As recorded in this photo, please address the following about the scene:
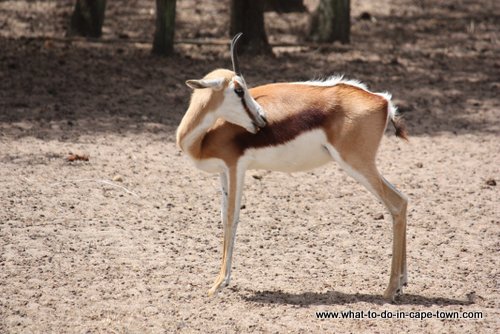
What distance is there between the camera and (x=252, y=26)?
12453 mm

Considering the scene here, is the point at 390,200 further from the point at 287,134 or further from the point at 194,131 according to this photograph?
the point at 194,131

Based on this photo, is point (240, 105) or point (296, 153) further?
point (296, 153)

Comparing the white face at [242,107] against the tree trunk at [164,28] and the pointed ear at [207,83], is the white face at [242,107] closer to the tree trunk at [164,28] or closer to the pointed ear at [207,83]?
the pointed ear at [207,83]

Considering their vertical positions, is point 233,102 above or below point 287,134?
above

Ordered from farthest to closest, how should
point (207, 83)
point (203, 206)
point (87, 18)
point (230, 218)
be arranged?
point (87, 18), point (203, 206), point (230, 218), point (207, 83)

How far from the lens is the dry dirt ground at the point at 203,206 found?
550 cm

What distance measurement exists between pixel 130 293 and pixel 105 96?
17.4 ft

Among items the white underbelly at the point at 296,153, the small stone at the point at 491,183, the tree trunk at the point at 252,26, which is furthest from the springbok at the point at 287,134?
the tree trunk at the point at 252,26

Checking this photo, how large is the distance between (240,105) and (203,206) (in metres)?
2.03

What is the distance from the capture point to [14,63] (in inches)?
456

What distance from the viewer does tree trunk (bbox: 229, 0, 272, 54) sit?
490 inches

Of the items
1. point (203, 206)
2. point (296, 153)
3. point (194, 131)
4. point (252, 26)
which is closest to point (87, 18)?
point (252, 26)

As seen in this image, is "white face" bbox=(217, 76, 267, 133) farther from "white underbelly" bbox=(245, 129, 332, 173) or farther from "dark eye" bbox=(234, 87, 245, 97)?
"white underbelly" bbox=(245, 129, 332, 173)

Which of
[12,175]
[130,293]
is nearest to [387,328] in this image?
[130,293]
